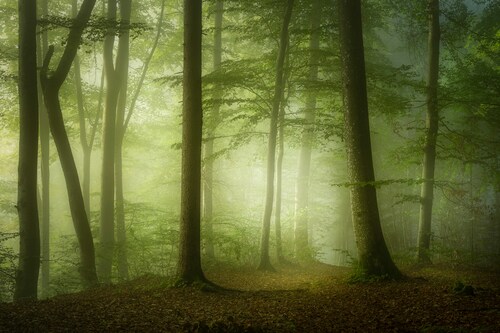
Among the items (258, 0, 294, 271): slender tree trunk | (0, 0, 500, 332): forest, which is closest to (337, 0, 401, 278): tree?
(0, 0, 500, 332): forest

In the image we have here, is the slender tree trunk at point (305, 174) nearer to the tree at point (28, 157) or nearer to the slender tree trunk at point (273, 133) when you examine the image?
the slender tree trunk at point (273, 133)

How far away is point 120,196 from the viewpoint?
15.6 metres

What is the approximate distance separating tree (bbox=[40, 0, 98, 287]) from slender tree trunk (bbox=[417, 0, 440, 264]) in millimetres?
10188

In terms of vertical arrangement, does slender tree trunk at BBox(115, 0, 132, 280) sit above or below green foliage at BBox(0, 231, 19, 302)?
above

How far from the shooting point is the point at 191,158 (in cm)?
798

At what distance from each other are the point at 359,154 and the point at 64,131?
8.25 meters

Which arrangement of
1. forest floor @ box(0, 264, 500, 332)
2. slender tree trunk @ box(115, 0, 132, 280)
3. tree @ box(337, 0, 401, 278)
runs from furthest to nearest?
1. slender tree trunk @ box(115, 0, 132, 280)
2. tree @ box(337, 0, 401, 278)
3. forest floor @ box(0, 264, 500, 332)

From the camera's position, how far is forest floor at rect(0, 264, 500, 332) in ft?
17.2

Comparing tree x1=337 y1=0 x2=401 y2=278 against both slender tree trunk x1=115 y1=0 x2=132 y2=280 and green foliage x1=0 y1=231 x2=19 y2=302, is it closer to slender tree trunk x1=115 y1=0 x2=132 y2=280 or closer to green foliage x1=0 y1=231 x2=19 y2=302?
green foliage x1=0 y1=231 x2=19 y2=302

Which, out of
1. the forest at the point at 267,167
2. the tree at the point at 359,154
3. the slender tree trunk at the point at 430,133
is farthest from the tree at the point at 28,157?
the slender tree trunk at the point at 430,133

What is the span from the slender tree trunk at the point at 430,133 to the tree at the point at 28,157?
36.7ft

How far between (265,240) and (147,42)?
36.8 feet

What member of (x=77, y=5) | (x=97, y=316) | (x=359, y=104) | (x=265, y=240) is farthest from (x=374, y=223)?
(x=77, y=5)

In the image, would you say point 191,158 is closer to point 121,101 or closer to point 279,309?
point 279,309
